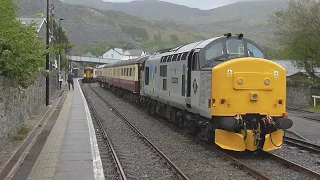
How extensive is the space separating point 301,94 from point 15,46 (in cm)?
2525

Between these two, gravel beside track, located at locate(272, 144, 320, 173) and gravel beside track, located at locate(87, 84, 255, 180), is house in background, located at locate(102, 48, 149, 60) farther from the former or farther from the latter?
gravel beside track, located at locate(272, 144, 320, 173)

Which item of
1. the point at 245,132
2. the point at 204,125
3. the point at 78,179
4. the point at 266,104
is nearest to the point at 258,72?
the point at 266,104

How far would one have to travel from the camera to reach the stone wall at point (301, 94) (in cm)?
3157

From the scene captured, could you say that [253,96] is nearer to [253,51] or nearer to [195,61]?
[253,51]

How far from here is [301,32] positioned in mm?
33094

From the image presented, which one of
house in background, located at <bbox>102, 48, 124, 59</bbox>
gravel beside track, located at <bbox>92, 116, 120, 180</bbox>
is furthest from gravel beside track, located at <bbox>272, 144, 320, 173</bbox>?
house in background, located at <bbox>102, 48, 124, 59</bbox>

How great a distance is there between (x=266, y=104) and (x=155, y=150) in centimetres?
336

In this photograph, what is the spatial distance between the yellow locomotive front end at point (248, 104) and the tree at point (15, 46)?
573 centimetres

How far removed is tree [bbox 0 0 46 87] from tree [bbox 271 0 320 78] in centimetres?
2444

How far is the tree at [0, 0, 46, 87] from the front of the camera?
470 inches

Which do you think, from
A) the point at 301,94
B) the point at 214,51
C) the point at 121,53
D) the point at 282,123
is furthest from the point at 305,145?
the point at 121,53

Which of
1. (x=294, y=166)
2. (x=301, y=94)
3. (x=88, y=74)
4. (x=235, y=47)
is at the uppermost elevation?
(x=235, y=47)

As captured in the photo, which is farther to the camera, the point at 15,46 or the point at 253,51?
the point at 15,46

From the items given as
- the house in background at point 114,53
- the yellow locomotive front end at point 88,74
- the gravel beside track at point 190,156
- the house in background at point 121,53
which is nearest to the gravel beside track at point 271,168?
the gravel beside track at point 190,156
